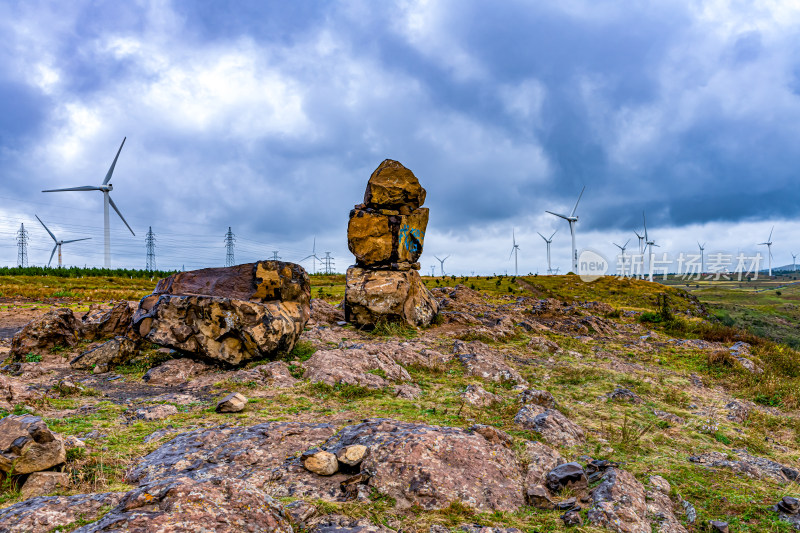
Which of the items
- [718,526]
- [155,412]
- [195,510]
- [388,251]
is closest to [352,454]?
[195,510]

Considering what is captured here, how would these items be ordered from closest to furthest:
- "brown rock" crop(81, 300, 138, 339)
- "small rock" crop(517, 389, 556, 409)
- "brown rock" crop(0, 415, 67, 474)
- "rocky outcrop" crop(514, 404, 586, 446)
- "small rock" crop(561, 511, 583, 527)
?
"small rock" crop(561, 511, 583, 527) < "brown rock" crop(0, 415, 67, 474) < "rocky outcrop" crop(514, 404, 586, 446) < "small rock" crop(517, 389, 556, 409) < "brown rock" crop(81, 300, 138, 339)

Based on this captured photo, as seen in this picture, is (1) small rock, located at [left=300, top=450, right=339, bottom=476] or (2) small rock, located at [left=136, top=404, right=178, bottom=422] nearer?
(1) small rock, located at [left=300, top=450, right=339, bottom=476]

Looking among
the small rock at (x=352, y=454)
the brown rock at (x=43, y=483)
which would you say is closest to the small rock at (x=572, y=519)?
the small rock at (x=352, y=454)

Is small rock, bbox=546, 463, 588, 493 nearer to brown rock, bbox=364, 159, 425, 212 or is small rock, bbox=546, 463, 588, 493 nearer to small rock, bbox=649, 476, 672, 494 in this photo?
small rock, bbox=649, 476, 672, 494

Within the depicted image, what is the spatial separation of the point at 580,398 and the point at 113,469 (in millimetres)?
10538

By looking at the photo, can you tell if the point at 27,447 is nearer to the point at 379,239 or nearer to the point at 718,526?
the point at 718,526

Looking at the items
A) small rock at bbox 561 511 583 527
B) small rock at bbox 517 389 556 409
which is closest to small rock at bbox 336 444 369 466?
small rock at bbox 561 511 583 527

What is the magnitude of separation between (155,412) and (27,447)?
325 cm

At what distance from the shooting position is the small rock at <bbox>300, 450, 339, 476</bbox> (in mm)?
5906

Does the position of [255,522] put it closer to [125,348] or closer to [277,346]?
[277,346]

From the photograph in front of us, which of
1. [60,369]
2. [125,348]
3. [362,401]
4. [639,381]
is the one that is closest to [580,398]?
[639,381]

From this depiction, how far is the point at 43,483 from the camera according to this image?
5324mm

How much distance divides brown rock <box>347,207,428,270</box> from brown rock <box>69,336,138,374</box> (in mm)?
11004

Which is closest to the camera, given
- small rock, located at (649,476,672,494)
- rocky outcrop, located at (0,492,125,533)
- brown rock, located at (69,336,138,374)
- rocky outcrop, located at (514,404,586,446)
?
rocky outcrop, located at (0,492,125,533)
